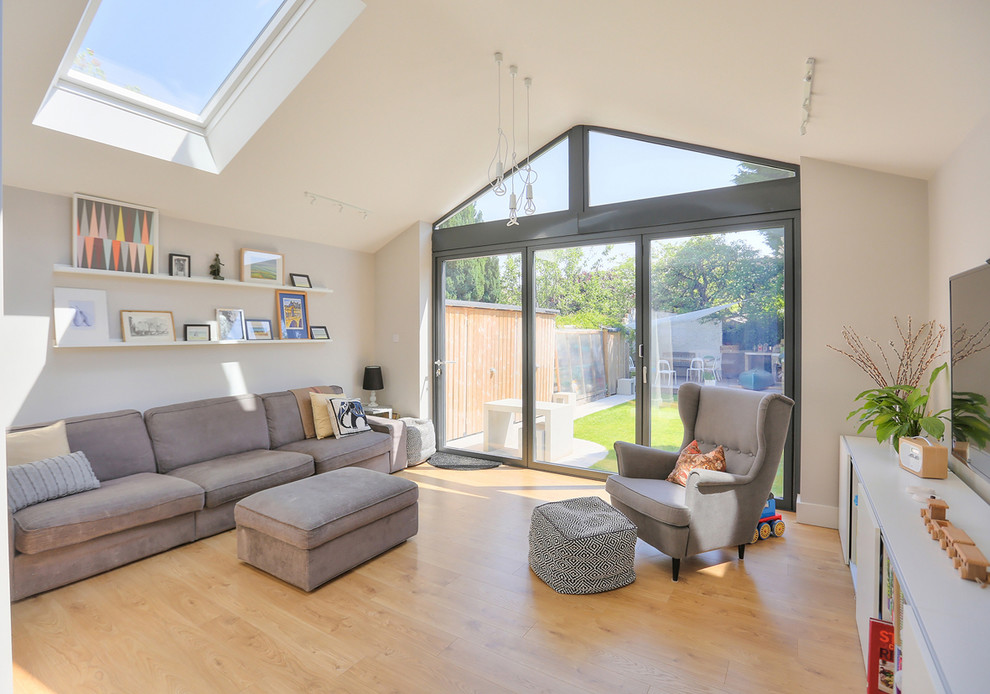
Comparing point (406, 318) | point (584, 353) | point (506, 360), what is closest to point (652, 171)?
point (584, 353)

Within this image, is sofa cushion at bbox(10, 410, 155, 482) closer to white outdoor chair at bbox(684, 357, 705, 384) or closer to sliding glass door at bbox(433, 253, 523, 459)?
sliding glass door at bbox(433, 253, 523, 459)

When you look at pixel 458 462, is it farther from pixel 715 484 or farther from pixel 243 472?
pixel 715 484

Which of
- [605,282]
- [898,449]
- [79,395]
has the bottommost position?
[898,449]

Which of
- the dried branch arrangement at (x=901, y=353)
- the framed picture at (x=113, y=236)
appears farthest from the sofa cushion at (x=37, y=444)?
the dried branch arrangement at (x=901, y=353)

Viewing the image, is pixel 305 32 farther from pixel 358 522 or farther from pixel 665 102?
pixel 358 522

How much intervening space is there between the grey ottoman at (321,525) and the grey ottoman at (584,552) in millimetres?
913

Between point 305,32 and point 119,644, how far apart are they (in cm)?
336

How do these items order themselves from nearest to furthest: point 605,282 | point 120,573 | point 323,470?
1. point 120,573
2. point 323,470
3. point 605,282

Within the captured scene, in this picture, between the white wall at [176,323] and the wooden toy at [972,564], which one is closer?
the wooden toy at [972,564]

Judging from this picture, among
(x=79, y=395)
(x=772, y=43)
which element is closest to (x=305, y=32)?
(x=772, y=43)

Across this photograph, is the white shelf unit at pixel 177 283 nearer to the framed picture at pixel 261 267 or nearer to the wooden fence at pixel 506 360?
the framed picture at pixel 261 267

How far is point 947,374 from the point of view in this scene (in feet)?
9.20

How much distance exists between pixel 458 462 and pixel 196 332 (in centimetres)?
260

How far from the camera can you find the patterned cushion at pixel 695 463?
10.3 ft
